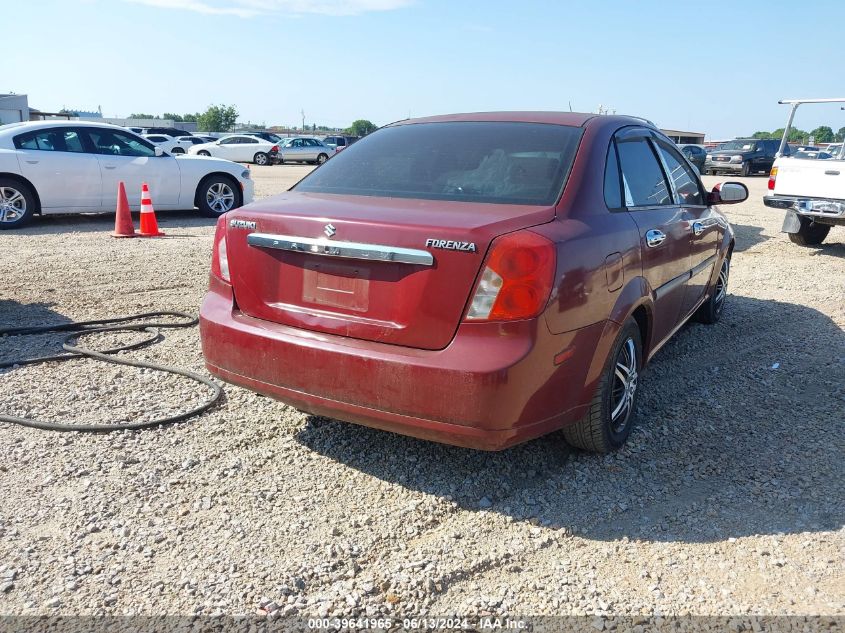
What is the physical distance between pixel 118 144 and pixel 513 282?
9.72 m

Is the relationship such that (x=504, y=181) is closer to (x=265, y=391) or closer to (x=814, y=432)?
(x=265, y=391)

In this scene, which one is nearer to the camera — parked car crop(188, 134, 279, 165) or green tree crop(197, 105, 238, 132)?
parked car crop(188, 134, 279, 165)

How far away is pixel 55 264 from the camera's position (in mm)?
7535

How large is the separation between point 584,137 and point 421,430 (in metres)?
1.66

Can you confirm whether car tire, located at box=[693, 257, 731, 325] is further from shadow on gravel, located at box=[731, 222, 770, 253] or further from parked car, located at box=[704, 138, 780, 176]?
parked car, located at box=[704, 138, 780, 176]

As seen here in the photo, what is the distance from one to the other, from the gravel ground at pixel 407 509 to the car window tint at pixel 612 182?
1237 millimetres

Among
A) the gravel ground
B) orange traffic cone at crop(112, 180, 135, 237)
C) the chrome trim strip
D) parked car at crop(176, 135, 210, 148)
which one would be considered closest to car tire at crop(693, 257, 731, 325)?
the gravel ground

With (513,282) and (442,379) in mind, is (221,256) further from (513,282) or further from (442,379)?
(513,282)

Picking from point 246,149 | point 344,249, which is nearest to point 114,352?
point 344,249

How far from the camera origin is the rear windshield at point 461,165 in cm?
319

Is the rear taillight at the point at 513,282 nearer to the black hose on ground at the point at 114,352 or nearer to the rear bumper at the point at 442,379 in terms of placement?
the rear bumper at the point at 442,379

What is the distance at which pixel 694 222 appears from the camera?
15.1 ft

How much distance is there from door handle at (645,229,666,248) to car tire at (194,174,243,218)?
8.78 metres

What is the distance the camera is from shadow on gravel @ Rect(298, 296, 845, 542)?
9.73ft
